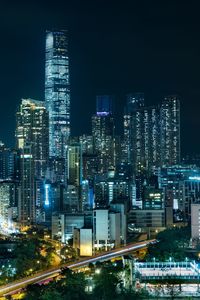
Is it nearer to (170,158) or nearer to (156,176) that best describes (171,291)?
(156,176)

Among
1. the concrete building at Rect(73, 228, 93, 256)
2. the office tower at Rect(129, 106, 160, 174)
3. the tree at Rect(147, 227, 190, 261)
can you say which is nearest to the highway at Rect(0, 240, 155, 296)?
the concrete building at Rect(73, 228, 93, 256)

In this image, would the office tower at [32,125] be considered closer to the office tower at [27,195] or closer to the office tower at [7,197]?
the office tower at [7,197]

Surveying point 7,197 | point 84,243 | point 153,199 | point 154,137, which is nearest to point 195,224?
point 84,243

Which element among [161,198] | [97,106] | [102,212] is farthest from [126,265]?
[97,106]

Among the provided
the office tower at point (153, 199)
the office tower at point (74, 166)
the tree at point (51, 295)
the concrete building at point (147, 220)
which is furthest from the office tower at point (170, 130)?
the tree at point (51, 295)

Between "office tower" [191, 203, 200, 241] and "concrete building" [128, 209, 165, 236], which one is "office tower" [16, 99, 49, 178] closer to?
"concrete building" [128, 209, 165, 236]

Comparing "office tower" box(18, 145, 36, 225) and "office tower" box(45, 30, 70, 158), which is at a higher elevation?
"office tower" box(45, 30, 70, 158)
